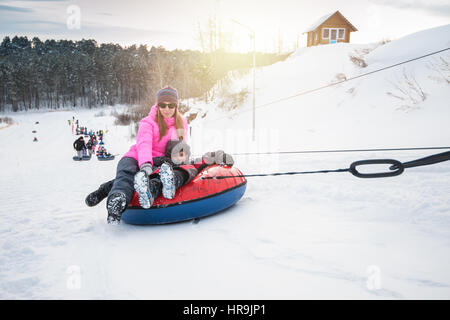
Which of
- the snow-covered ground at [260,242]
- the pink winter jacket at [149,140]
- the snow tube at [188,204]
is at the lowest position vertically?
the snow-covered ground at [260,242]

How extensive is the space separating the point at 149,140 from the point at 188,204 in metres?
0.87

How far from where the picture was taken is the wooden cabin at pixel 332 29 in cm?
2428

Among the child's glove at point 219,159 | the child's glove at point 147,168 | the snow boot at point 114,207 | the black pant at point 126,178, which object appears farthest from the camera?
the child's glove at point 219,159

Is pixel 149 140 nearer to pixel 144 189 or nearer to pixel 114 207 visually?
pixel 144 189

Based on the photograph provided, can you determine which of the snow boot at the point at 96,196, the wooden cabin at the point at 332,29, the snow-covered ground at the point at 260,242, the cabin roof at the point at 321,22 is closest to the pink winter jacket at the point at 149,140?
the snow boot at the point at 96,196

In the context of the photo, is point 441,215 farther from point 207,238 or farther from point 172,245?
point 172,245

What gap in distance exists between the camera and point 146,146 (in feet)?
9.75

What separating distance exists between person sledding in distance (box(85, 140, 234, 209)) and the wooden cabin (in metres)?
25.3

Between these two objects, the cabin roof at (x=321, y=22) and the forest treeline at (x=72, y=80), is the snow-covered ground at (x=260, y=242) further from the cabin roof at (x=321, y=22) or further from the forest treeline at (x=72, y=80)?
the forest treeline at (x=72, y=80)

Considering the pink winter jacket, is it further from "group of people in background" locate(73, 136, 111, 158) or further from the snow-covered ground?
"group of people in background" locate(73, 136, 111, 158)

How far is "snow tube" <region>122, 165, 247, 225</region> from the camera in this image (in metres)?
2.72

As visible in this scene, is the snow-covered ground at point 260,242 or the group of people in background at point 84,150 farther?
the group of people in background at point 84,150

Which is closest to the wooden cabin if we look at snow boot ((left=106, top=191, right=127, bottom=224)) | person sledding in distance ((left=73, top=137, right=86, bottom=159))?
person sledding in distance ((left=73, top=137, right=86, bottom=159))

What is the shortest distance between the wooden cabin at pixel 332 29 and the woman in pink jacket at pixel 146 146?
25.4m
